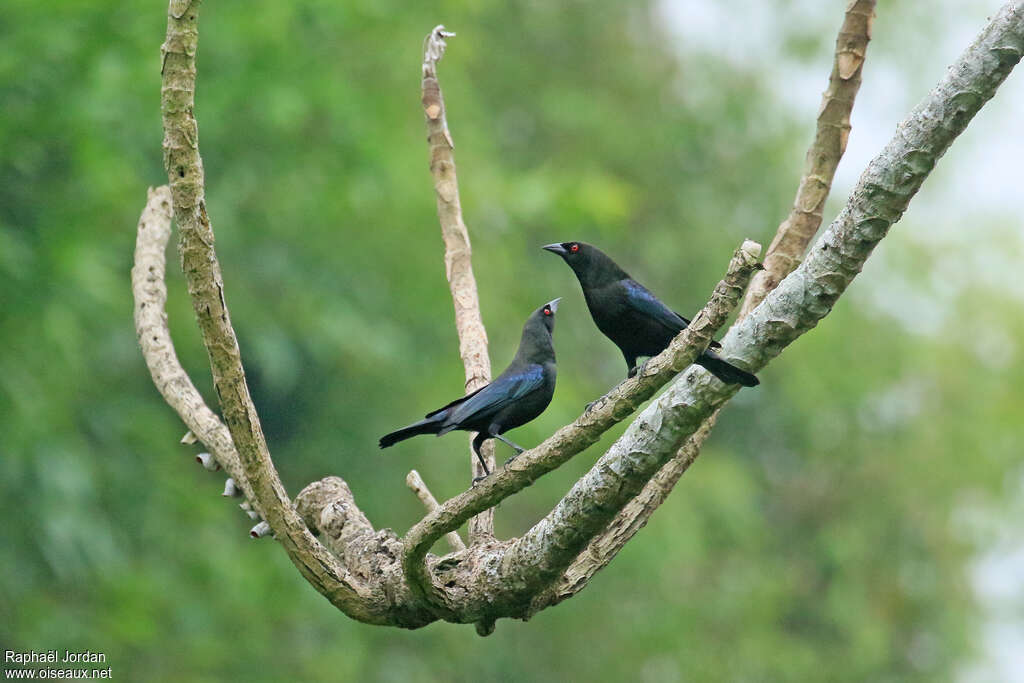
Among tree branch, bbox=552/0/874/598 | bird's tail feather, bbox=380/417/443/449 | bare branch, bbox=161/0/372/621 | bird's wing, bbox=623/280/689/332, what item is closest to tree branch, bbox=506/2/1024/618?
bird's tail feather, bbox=380/417/443/449

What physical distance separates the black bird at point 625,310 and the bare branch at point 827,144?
496mm

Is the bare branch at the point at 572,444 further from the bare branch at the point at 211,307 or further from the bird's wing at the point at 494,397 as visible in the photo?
the bird's wing at the point at 494,397

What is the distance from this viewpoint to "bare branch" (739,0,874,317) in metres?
4.41

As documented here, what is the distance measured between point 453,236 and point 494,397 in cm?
102

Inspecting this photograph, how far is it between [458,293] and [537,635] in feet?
33.9

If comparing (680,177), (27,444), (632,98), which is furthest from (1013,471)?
(27,444)

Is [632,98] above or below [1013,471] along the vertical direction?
above

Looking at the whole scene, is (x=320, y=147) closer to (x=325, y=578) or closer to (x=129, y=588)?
(x=129, y=588)

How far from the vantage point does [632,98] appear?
17.4m

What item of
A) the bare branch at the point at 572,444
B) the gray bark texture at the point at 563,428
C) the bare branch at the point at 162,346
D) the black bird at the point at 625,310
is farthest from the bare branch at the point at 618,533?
the bare branch at the point at 162,346

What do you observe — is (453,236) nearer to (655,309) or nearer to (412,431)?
(655,309)

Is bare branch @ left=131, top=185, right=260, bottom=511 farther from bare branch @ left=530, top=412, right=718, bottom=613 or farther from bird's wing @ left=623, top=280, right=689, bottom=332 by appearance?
bird's wing @ left=623, top=280, right=689, bottom=332

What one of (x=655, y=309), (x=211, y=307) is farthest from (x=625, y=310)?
(x=211, y=307)

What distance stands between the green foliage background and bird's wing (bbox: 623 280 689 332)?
5.03 m
